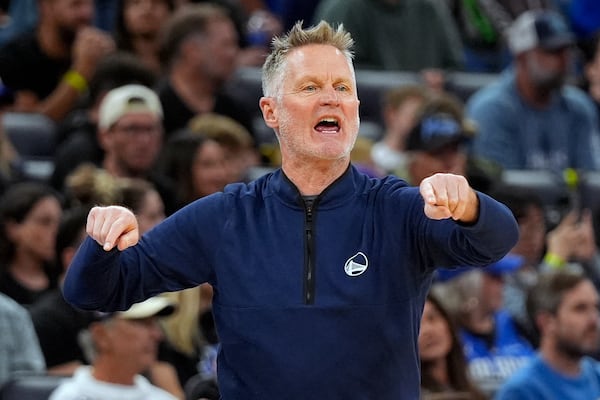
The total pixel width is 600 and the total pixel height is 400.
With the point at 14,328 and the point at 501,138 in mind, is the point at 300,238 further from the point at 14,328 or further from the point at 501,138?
the point at 501,138

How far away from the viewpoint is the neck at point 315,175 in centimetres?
332

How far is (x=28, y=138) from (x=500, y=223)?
4876 millimetres

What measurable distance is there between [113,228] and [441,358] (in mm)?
2935

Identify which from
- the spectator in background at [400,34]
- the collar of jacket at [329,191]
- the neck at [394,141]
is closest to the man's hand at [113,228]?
the collar of jacket at [329,191]

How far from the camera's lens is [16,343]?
18.3ft

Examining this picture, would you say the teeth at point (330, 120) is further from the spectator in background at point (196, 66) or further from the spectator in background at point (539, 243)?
the spectator in background at point (196, 66)

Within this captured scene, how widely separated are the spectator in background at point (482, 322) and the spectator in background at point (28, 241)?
66.6 inches

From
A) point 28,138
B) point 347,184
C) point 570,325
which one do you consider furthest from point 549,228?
point 347,184

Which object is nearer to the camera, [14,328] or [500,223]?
[500,223]

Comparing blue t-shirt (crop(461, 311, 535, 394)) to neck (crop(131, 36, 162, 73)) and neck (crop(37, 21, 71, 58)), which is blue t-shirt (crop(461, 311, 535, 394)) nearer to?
neck (crop(131, 36, 162, 73))

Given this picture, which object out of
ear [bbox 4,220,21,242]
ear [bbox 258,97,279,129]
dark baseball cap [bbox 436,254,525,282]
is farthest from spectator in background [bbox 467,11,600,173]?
ear [bbox 258,97,279,129]

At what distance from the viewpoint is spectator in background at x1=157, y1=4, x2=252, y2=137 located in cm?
752

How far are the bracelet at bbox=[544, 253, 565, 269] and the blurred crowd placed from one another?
32mm

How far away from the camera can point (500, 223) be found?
3.07 meters
